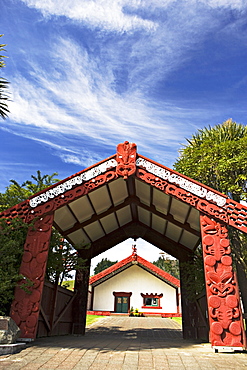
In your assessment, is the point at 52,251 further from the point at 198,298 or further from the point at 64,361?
the point at 198,298

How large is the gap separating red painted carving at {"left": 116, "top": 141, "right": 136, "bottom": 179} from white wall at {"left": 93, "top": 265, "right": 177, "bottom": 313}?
A: 22.4 meters

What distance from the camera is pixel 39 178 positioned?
11961 millimetres

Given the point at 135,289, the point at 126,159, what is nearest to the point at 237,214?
the point at 126,159

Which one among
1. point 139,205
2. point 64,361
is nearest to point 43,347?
point 64,361

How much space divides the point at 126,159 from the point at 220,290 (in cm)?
479

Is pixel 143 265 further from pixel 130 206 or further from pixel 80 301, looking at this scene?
pixel 130 206

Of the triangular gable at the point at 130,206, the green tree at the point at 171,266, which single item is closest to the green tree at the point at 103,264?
the green tree at the point at 171,266

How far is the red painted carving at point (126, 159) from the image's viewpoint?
9.37 meters

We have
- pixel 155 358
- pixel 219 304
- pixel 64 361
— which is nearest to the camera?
pixel 64 361

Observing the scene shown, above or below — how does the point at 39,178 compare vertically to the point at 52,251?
above

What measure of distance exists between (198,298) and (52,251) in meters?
6.57

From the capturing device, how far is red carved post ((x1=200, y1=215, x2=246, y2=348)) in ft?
23.7

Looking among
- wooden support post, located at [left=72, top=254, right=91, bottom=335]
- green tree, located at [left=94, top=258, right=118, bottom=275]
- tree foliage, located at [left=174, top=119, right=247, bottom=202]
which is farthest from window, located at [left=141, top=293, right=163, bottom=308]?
green tree, located at [left=94, top=258, right=118, bottom=275]

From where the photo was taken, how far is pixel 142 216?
14391mm
